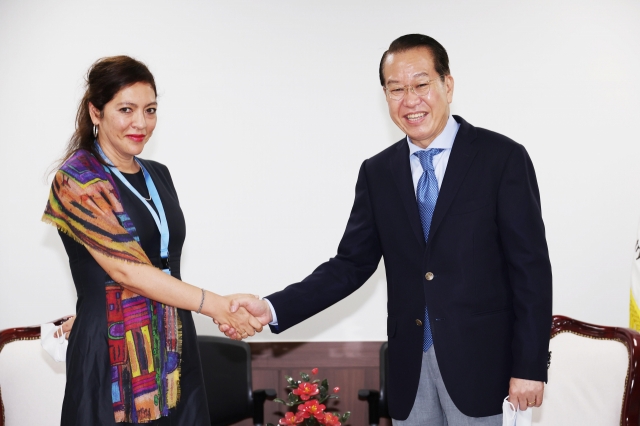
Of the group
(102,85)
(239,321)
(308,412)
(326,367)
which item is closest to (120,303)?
(239,321)

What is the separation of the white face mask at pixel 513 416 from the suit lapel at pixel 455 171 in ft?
1.76

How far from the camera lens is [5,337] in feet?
10.7

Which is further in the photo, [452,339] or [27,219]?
[27,219]

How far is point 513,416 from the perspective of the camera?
203 centimetres

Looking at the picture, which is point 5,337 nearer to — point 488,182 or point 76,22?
point 76,22

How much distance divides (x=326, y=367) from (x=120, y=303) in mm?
1643

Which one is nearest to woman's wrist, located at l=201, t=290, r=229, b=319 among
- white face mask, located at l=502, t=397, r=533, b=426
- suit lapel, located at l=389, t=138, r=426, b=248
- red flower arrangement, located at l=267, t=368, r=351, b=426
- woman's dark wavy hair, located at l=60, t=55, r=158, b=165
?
red flower arrangement, located at l=267, t=368, r=351, b=426

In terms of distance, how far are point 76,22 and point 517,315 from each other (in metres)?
2.70

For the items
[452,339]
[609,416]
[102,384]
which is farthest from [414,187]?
[609,416]

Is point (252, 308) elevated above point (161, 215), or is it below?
below

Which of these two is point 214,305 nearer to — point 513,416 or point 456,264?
point 456,264

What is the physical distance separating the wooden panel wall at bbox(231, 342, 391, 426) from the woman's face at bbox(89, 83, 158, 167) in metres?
1.63

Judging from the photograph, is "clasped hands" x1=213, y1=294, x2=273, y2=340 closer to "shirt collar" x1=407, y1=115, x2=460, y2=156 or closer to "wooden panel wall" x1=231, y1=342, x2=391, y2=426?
"shirt collar" x1=407, y1=115, x2=460, y2=156

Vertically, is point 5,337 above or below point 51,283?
below
